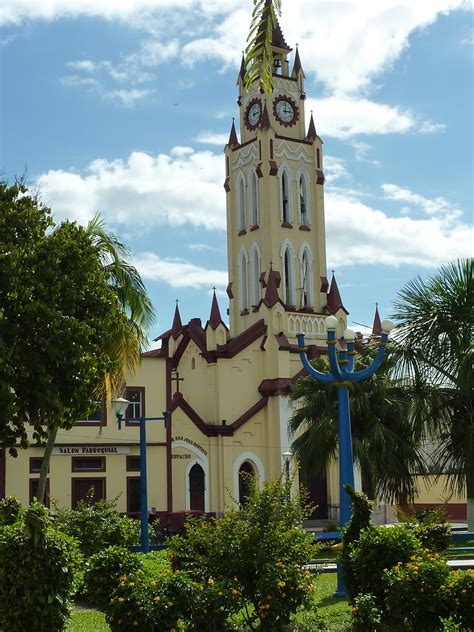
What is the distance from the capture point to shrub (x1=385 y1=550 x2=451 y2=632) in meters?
10.7

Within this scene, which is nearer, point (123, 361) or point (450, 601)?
point (450, 601)

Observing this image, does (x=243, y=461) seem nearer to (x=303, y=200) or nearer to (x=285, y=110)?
(x=303, y=200)

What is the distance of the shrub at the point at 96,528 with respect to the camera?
19.8m

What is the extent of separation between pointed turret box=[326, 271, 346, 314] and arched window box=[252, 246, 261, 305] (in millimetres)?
4112

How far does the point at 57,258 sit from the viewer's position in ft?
64.0

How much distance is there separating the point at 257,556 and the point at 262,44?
6.74 meters

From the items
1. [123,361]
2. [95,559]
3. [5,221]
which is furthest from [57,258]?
[95,559]

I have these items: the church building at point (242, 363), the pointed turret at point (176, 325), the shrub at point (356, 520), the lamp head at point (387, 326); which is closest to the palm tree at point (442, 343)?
the lamp head at point (387, 326)

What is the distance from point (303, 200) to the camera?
54906 mm

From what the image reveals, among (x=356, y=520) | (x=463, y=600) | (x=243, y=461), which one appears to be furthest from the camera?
(x=243, y=461)

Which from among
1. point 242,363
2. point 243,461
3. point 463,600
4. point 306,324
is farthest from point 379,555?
point 306,324

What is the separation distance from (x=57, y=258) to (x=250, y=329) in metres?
30.6

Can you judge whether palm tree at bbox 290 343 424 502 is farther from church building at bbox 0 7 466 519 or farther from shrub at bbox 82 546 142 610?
shrub at bbox 82 546 142 610

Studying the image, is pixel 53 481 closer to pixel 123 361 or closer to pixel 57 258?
pixel 123 361
